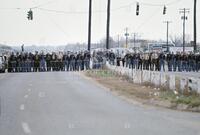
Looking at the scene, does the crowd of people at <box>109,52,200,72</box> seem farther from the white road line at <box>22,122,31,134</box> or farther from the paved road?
the white road line at <box>22,122,31,134</box>

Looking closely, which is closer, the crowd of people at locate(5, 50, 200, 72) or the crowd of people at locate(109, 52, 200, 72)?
the crowd of people at locate(5, 50, 200, 72)

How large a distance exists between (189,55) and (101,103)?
3643 cm

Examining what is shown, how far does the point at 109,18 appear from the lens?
63594 millimetres

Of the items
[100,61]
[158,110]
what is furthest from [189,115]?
[100,61]

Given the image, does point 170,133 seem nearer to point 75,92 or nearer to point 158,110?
point 158,110

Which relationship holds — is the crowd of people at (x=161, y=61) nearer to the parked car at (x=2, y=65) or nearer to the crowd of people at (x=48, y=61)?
the crowd of people at (x=48, y=61)

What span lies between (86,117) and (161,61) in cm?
3956

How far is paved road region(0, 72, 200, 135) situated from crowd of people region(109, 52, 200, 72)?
2989 centimetres

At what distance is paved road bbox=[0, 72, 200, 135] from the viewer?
13.9 metres

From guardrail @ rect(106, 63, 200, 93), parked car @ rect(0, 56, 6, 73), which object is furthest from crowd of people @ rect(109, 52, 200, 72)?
guardrail @ rect(106, 63, 200, 93)

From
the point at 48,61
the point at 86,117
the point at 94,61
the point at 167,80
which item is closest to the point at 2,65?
the point at 48,61

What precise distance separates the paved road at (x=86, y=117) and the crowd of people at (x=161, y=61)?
29.9m

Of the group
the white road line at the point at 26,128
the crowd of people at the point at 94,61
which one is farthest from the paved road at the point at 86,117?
the crowd of people at the point at 94,61

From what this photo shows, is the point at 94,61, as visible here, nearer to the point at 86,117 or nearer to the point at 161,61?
the point at 161,61
